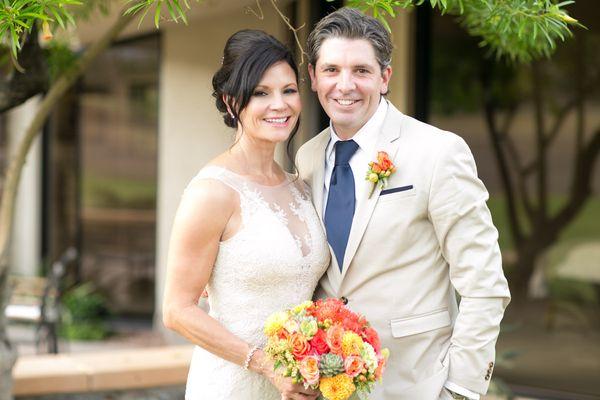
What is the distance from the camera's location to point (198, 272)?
10.2 feet

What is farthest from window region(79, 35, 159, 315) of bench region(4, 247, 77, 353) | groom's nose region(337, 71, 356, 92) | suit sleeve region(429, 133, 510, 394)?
suit sleeve region(429, 133, 510, 394)

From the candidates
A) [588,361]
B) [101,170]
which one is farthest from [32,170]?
[588,361]

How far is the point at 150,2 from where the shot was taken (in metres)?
2.91

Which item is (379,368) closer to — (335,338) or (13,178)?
(335,338)

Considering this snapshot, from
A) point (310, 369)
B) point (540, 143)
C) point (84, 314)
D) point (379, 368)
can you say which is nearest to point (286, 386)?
point (310, 369)

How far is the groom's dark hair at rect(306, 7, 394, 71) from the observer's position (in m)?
3.16

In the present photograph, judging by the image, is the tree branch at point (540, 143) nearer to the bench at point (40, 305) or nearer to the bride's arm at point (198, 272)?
the bench at point (40, 305)

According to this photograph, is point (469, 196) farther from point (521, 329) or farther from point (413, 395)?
point (521, 329)

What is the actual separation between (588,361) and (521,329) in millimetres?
576

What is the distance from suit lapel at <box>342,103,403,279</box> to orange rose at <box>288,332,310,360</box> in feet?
1.59

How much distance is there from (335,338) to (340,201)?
25.7 inches

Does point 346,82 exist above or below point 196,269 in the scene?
above

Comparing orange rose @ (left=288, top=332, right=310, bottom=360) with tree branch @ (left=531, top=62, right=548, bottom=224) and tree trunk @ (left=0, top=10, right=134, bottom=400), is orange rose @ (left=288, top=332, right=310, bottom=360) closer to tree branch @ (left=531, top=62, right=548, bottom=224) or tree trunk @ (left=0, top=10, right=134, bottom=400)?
tree trunk @ (left=0, top=10, right=134, bottom=400)

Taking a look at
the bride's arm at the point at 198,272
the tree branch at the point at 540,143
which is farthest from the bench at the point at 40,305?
the bride's arm at the point at 198,272
